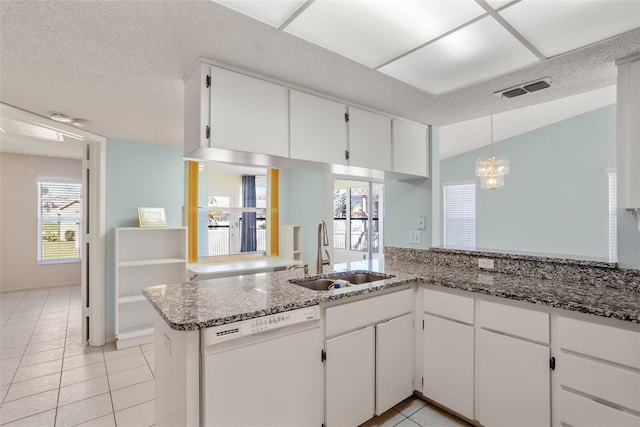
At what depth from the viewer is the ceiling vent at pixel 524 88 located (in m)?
2.08

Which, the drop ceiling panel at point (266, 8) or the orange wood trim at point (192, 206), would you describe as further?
the orange wood trim at point (192, 206)

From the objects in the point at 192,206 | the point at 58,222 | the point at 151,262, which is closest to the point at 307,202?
the point at 192,206

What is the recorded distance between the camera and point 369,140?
8.39ft

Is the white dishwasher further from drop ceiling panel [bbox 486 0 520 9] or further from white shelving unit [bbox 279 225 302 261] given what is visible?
white shelving unit [bbox 279 225 302 261]

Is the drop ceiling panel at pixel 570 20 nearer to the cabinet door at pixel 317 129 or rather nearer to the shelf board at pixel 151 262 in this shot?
the cabinet door at pixel 317 129

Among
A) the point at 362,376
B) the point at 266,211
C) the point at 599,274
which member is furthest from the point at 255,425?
the point at 266,211

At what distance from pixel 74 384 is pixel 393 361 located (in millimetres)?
2610

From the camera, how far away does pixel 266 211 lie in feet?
16.6

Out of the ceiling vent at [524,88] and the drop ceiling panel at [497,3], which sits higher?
the drop ceiling panel at [497,3]

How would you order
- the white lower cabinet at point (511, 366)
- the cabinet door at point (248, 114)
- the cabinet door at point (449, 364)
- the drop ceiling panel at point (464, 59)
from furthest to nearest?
the cabinet door at point (449, 364) → the cabinet door at point (248, 114) → the white lower cabinet at point (511, 366) → the drop ceiling panel at point (464, 59)

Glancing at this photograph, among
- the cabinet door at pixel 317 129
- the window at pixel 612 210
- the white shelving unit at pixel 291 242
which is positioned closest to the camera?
the cabinet door at pixel 317 129

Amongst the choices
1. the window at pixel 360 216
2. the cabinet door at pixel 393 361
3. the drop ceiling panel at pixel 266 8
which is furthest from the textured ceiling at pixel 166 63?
the window at pixel 360 216

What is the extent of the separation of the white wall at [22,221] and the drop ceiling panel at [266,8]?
21.2 ft

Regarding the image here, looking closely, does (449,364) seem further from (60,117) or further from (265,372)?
(60,117)
